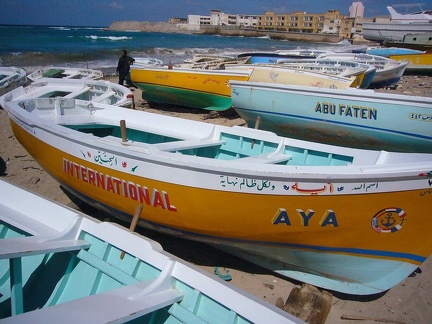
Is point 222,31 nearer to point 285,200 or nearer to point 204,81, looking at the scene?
point 204,81

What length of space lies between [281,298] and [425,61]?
21354mm

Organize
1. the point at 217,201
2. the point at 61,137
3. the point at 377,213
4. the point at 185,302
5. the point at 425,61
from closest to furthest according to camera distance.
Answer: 1. the point at 185,302
2. the point at 377,213
3. the point at 217,201
4. the point at 61,137
5. the point at 425,61

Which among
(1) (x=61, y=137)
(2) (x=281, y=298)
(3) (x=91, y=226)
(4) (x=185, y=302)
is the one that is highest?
(1) (x=61, y=137)

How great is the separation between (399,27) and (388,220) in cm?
4051

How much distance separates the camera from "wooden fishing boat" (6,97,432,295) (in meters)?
3.42

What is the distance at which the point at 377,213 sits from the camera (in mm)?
3461

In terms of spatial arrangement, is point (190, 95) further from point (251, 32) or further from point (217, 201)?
point (251, 32)

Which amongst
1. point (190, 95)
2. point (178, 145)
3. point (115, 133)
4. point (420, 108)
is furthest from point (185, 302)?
point (190, 95)

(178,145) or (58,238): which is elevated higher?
(178,145)

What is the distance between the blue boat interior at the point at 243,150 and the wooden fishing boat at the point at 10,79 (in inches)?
291

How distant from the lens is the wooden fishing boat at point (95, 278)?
2336mm

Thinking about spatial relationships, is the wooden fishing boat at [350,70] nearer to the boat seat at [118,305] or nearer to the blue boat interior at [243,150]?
the blue boat interior at [243,150]

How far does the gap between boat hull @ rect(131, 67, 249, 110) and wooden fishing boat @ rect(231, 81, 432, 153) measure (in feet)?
4.33

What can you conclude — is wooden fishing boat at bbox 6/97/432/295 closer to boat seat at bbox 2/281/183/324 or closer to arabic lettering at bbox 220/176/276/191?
arabic lettering at bbox 220/176/276/191
